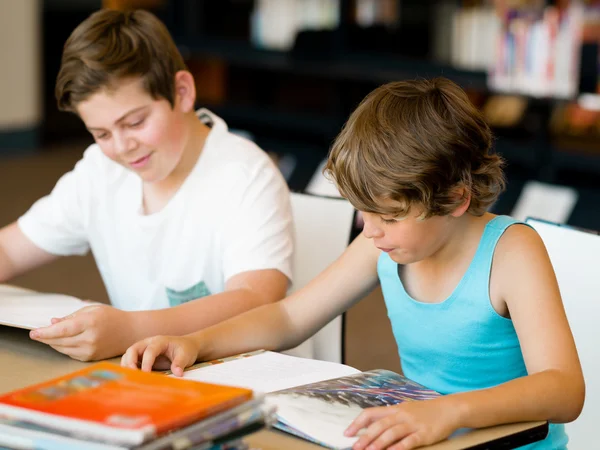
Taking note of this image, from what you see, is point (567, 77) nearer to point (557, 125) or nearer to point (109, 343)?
point (557, 125)

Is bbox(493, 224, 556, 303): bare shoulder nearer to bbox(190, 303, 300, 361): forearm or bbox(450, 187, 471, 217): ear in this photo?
bbox(450, 187, 471, 217): ear

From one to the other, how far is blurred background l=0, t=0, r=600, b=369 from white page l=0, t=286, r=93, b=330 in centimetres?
168

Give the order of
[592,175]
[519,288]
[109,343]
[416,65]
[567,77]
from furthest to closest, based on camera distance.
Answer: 1. [416,65]
2. [592,175]
3. [567,77]
4. [109,343]
5. [519,288]

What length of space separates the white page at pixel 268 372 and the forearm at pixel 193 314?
6.3 inches

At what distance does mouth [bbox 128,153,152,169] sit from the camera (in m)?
1.75

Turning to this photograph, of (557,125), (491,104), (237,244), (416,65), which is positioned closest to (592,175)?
(557,125)

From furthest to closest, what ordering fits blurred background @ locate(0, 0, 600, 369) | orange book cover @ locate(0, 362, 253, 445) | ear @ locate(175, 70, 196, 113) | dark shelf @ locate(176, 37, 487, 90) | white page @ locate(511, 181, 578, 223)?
dark shelf @ locate(176, 37, 487, 90) < blurred background @ locate(0, 0, 600, 369) < white page @ locate(511, 181, 578, 223) < ear @ locate(175, 70, 196, 113) < orange book cover @ locate(0, 362, 253, 445)

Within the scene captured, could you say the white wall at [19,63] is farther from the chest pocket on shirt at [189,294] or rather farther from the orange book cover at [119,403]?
the orange book cover at [119,403]

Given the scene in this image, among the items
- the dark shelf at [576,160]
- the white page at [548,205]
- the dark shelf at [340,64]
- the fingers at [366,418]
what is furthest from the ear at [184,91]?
the dark shelf at [576,160]

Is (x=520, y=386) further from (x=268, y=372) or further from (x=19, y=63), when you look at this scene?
(x=19, y=63)

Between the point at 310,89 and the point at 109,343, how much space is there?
4659 millimetres

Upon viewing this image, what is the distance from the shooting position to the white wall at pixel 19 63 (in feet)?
20.4

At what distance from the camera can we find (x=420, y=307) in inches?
56.7

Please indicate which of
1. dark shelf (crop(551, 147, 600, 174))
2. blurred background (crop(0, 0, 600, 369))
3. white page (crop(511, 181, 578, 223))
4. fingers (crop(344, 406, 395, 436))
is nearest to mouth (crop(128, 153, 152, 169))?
fingers (crop(344, 406, 395, 436))
